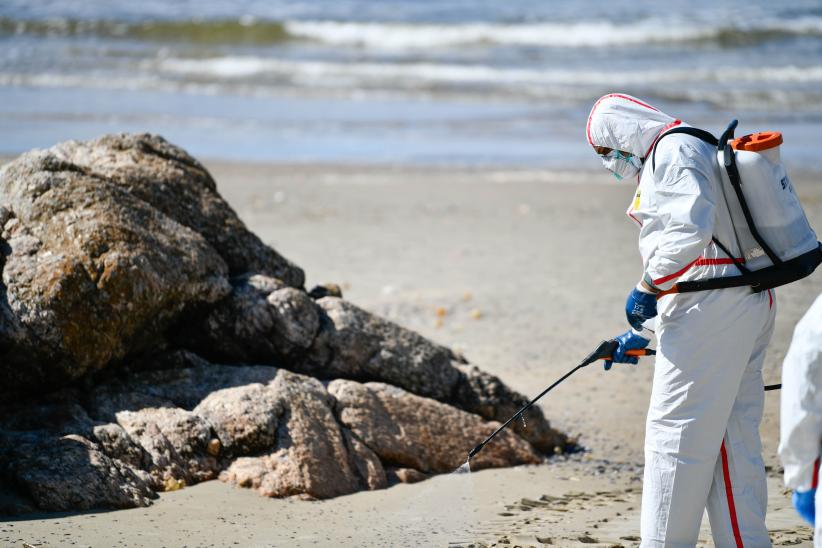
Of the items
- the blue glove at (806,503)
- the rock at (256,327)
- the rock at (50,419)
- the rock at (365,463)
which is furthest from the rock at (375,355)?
the blue glove at (806,503)

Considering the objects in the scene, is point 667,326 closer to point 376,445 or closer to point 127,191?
point 376,445

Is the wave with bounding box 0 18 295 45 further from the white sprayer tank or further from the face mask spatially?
the white sprayer tank

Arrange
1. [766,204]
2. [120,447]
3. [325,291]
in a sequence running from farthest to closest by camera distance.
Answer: [325,291] → [120,447] → [766,204]

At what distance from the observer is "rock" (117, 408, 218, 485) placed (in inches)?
196

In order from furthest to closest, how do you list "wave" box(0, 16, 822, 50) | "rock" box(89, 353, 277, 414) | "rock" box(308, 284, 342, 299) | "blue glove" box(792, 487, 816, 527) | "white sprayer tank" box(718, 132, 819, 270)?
"wave" box(0, 16, 822, 50) → "rock" box(308, 284, 342, 299) → "rock" box(89, 353, 277, 414) → "white sprayer tank" box(718, 132, 819, 270) → "blue glove" box(792, 487, 816, 527)

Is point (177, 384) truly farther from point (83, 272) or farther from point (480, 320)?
point (480, 320)

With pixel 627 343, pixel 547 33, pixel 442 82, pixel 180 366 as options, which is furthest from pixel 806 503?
pixel 547 33

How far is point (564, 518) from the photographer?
5.00 metres

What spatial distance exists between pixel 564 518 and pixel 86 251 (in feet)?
9.00

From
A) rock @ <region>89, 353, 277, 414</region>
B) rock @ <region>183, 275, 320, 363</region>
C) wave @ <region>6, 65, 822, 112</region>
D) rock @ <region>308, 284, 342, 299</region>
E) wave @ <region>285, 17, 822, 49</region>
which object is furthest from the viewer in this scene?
wave @ <region>285, 17, 822, 49</region>

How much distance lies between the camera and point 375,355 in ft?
19.1

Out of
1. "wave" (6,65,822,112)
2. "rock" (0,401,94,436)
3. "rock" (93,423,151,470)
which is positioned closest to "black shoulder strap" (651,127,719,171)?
"rock" (93,423,151,470)

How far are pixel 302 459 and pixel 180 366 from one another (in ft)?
3.13

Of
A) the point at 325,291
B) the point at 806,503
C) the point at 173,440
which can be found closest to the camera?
the point at 806,503
